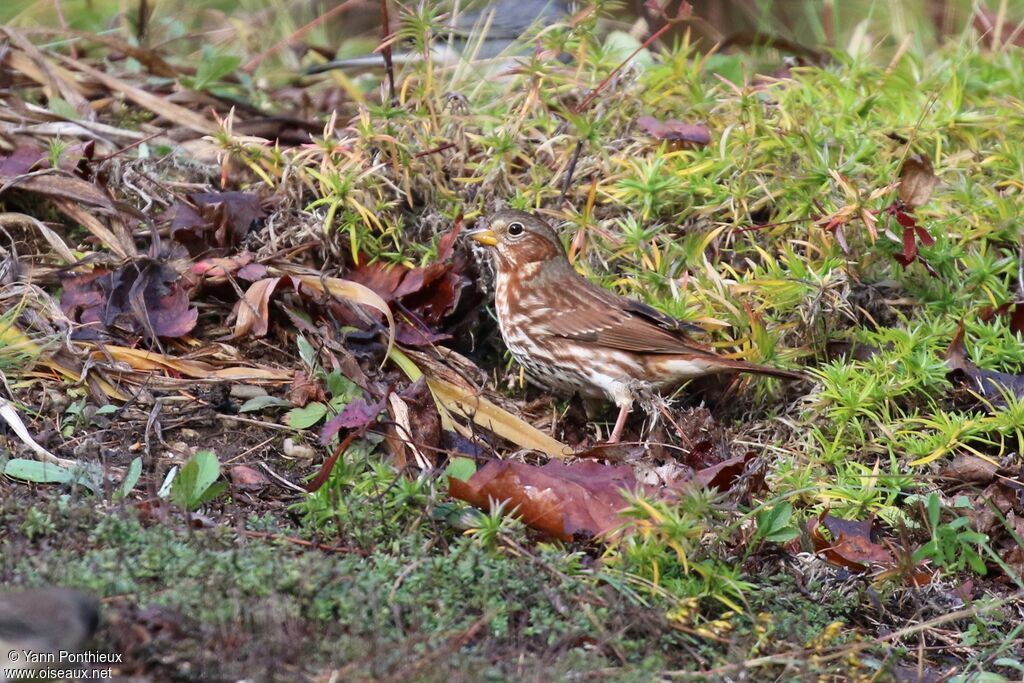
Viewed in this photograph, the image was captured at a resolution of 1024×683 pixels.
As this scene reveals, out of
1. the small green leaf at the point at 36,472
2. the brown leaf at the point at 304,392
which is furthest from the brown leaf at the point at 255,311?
the small green leaf at the point at 36,472

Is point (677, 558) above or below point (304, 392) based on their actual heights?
above

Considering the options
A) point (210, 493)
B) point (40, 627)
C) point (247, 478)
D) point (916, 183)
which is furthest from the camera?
point (916, 183)

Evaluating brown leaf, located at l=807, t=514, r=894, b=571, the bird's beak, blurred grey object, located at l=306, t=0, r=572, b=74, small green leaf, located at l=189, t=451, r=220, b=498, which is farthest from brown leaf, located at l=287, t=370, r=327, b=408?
blurred grey object, located at l=306, t=0, r=572, b=74

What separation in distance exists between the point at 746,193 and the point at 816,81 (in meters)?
1.32

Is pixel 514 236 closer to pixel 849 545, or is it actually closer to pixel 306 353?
pixel 306 353

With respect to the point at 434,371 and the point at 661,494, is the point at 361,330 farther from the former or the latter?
the point at 661,494

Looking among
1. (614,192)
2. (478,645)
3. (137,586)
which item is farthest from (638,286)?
(137,586)

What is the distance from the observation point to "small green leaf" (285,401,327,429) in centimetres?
462

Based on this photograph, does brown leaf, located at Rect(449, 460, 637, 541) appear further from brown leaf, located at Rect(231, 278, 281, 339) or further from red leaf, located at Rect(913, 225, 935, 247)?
red leaf, located at Rect(913, 225, 935, 247)

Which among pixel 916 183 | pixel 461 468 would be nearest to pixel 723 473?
pixel 461 468

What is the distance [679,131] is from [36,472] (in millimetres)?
3445

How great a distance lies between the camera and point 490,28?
7.06m

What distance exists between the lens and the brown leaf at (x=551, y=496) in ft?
12.5

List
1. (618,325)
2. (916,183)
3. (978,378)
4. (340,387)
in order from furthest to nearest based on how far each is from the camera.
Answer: (916,183), (618,325), (978,378), (340,387)
